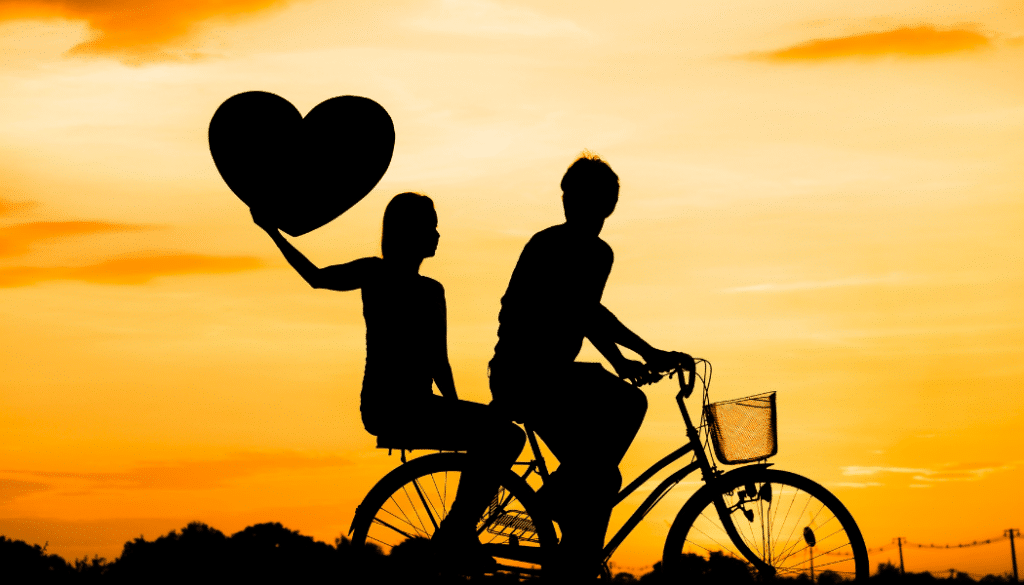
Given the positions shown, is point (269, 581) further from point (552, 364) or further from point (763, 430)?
point (763, 430)

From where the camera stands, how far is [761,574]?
5.91 metres

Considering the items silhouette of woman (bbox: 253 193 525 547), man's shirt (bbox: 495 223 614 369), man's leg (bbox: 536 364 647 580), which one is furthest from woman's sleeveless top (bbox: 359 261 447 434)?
man's leg (bbox: 536 364 647 580)

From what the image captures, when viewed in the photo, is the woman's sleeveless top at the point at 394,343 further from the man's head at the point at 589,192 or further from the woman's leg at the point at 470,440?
the man's head at the point at 589,192

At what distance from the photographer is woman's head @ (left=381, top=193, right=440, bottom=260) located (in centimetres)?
521

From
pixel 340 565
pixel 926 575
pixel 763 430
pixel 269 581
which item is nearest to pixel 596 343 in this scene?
pixel 763 430

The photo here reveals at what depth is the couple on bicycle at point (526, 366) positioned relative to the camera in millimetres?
5195

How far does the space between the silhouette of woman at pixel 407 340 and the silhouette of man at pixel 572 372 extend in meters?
0.28

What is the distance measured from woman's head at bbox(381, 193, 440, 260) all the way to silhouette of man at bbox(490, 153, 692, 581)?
585 mm

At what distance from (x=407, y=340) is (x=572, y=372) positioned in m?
0.99

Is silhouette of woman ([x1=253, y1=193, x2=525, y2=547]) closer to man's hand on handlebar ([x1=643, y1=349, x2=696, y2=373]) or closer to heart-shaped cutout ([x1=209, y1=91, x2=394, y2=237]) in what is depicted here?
heart-shaped cutout ([x1=209, y1=91, x2=394, y2=237])

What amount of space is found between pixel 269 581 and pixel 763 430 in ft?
10.3

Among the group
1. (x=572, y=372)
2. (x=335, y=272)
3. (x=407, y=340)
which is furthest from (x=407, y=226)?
(x=572, y=372)

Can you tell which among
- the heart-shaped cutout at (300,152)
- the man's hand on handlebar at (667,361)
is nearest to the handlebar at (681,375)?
the man's hand on handlebar at (667,361)

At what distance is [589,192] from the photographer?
210 inches
